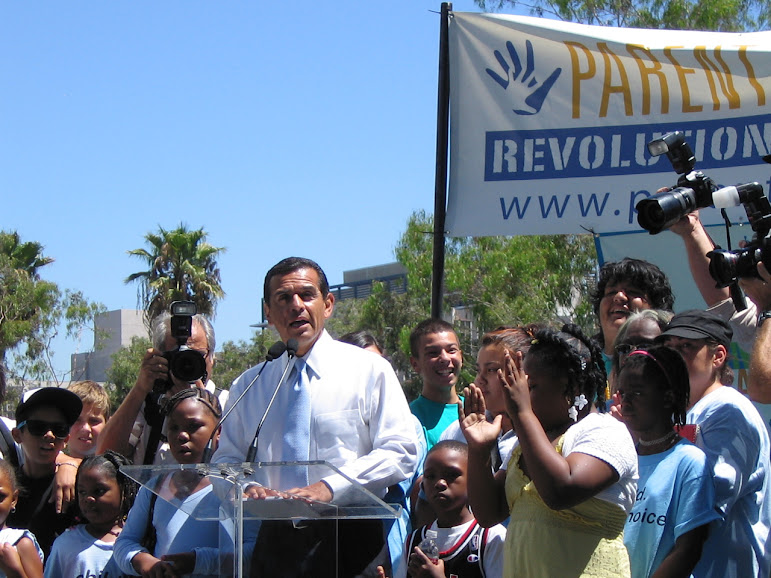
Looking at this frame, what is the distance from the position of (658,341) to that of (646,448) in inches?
19.6

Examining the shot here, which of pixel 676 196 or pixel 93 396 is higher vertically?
pixel 676 196

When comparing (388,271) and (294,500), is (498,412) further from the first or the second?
(388,271)

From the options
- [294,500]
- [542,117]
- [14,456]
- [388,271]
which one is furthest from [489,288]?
[388,271]

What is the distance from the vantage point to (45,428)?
5.10 m

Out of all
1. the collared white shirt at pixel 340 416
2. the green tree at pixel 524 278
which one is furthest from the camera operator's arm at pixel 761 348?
the green tree at pixel 524 278

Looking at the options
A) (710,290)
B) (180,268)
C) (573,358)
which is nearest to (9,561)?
(573,358)

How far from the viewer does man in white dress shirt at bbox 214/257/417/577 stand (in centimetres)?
405

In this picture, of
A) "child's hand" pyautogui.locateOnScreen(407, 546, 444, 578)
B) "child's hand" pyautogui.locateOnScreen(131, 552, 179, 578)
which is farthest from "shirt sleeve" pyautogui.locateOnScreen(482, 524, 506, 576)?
"child's hand" pyautogui.locateOnScreen(131, 552, 179, 578)

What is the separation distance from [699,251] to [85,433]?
352cm

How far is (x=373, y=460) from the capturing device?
156 inches

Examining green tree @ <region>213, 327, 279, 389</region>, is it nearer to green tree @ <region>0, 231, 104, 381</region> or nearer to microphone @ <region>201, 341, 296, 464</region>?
green tree @ <region>0, 231, 104, 381</region>

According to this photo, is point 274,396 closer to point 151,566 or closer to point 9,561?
point 151,566

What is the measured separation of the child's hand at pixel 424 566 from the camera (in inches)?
159

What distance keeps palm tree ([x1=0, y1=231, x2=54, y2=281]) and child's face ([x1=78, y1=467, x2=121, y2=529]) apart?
27.3 m
